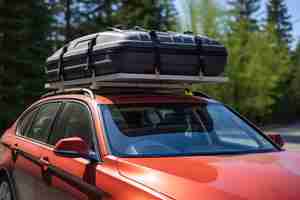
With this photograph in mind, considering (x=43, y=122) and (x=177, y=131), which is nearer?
(x=177, y=131)

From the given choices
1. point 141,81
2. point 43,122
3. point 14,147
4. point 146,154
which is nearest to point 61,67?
point 43,122

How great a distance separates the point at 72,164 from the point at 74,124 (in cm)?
58

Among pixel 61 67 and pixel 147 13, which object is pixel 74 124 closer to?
pixel 61 67

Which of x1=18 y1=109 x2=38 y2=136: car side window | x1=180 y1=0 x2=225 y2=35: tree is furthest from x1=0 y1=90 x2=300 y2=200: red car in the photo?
x1=180 y1=0 x2=225 y2=35: tree

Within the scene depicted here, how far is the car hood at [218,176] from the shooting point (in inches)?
113

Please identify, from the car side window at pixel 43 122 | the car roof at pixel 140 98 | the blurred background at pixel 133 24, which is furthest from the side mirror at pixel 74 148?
the blurred background at pixel 133 24

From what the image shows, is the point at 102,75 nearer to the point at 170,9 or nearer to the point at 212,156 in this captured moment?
the point at 212,156

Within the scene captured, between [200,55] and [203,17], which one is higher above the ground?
[203,17]

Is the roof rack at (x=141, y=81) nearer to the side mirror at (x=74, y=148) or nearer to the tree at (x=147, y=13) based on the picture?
the side mirror at (x=74, y=148)

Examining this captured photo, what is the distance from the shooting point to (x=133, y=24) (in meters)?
35.1

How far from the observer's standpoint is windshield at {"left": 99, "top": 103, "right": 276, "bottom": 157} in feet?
12.8

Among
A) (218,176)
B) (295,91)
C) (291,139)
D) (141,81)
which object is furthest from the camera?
(295,91)

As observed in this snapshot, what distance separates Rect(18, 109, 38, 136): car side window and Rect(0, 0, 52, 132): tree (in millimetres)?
17878

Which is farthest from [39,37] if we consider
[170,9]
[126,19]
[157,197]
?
[157,197]
